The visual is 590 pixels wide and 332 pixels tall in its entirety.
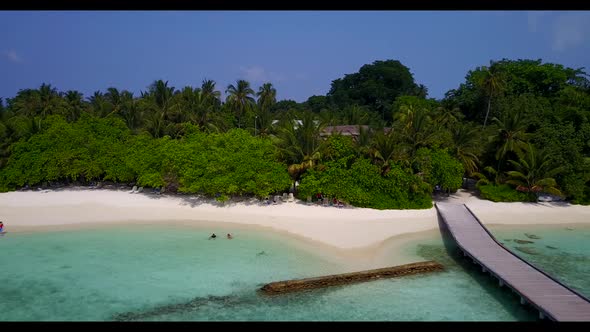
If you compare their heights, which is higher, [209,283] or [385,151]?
[385,151]

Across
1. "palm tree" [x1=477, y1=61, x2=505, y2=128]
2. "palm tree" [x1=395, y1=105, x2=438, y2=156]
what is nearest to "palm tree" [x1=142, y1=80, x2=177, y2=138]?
"palm tree" [x1=395, y1=105, x2=438, y2=156]

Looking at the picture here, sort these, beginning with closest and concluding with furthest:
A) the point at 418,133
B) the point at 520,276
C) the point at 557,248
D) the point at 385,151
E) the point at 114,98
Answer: the point at 520,276
the point at 557,248
the point at 385,151
the point at 418,133
the point at 114,98

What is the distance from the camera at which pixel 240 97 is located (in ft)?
155

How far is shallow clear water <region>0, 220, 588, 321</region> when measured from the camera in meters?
13.8

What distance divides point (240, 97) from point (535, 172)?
31.2 m

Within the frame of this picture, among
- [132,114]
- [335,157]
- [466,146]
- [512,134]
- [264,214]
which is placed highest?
[132,114]

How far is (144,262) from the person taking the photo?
18188 mm

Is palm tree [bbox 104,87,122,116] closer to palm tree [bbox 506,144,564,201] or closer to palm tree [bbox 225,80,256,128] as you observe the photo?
palm tree [bbox 225,80,256,128]

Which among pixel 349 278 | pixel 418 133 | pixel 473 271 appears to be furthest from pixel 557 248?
pixel 349 278

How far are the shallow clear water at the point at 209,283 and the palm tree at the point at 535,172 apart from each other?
10.1m

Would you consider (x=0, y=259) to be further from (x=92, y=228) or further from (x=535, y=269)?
(x=535, y=269)

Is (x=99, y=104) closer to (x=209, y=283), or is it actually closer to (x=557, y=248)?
(x=209, y=283)

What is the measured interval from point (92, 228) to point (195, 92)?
76.8 feet
